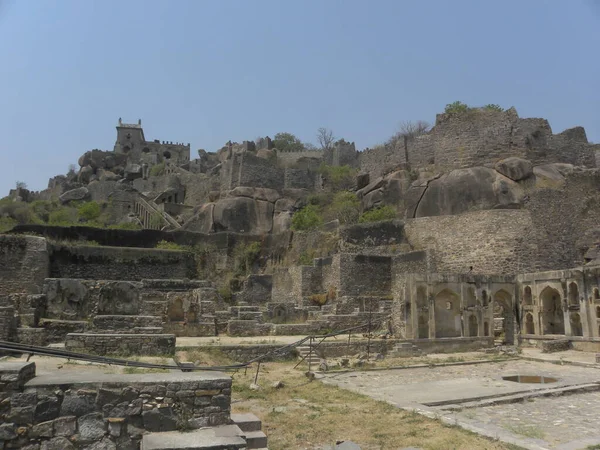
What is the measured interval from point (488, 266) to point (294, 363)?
1200 centimetres

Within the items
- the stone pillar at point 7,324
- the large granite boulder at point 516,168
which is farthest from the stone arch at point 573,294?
the stone pillar at point 7,324

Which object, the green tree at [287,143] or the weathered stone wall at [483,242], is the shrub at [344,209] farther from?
the green tree at [287,143]

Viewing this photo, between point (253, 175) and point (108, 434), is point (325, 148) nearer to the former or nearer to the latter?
point (253, 175)

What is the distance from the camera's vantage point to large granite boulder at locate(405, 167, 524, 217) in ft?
83.3

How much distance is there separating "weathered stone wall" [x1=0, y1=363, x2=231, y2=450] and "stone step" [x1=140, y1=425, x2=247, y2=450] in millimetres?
194

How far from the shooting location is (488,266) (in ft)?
76.1

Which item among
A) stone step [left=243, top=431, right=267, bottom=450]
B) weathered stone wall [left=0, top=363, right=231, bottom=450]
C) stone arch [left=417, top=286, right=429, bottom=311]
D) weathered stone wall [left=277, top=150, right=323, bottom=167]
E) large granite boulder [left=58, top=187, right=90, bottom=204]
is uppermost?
weathered stone wall [left=277, top=150, right=323, bottom=167]

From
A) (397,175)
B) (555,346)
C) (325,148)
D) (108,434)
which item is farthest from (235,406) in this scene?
(325,148)

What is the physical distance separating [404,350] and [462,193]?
12.1m

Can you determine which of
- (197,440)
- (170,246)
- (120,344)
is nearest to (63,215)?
(170,246)

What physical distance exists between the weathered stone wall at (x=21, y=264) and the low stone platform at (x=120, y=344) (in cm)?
1287

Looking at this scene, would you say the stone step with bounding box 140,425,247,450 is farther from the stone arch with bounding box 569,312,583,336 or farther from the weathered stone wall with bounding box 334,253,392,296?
the weathered stone wall with bounding box 334,253,392,296

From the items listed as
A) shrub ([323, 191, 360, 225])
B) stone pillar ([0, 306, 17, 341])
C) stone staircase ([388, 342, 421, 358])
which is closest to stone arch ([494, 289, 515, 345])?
stone staircase ([388, 342, 421, 358])

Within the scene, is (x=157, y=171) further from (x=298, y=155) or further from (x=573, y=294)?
(x=573, y=294)
